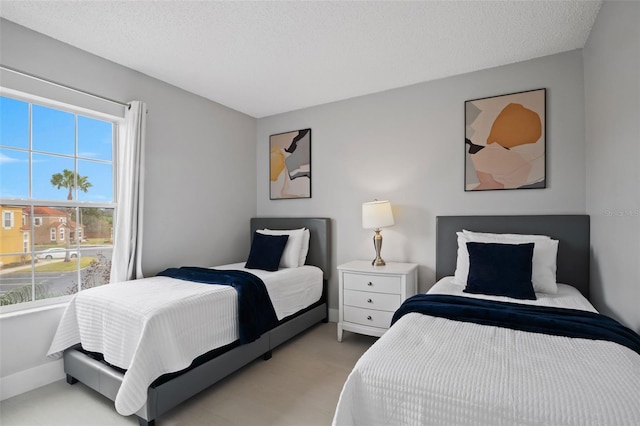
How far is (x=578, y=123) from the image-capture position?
2592mm

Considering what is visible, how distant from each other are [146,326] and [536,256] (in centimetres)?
273

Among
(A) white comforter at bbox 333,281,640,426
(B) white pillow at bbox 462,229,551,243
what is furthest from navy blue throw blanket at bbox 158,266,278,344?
(B) white pillow at bbox 462,229,551,243

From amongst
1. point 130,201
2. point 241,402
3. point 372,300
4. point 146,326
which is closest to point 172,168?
point 130,201

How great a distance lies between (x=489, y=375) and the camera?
3.75 feet

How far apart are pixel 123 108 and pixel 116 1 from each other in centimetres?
105

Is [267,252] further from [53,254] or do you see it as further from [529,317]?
[529,317]

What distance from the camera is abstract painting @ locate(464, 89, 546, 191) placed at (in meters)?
2.72

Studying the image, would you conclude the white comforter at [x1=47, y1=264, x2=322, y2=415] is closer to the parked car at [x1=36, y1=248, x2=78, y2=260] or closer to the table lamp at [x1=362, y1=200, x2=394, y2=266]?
the parked car at [x1=36, y1=248, x2=78, y2=260]

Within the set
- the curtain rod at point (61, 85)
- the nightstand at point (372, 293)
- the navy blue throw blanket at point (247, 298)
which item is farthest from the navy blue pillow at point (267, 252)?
the curtain rod at point (61, 85)

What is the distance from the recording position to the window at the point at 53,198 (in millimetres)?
2299

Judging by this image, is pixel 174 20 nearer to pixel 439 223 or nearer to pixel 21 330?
pixel 21 330

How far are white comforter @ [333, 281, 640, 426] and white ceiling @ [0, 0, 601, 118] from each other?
80.8 inches

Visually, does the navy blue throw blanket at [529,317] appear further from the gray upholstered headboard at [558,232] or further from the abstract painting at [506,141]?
the abstract painting at [506,141]

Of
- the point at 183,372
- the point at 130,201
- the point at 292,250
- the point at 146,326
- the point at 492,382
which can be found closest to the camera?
the point at 492,382
